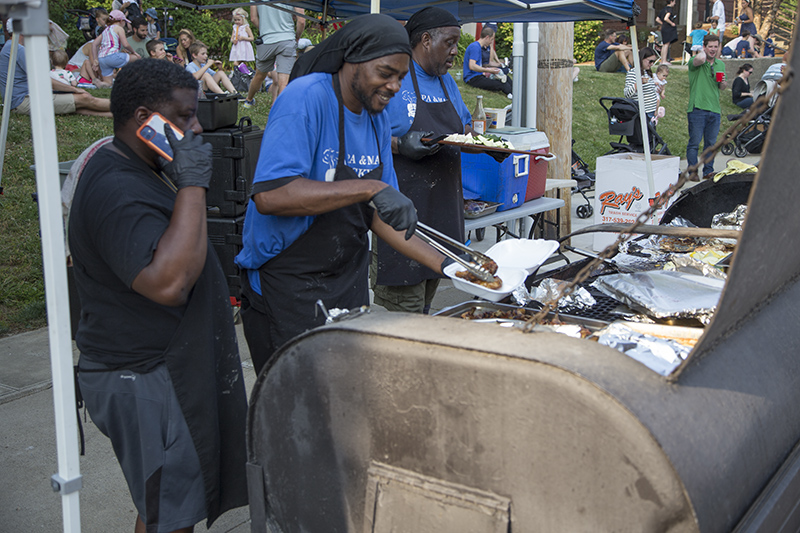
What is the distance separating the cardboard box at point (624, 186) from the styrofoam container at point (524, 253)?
12.6ft

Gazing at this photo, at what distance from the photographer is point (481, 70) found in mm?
12102

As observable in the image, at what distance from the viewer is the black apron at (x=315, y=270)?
7.22ft

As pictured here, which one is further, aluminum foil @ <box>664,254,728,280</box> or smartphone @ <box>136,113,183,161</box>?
aluminum foil @ <box>664,254,728,280</box>

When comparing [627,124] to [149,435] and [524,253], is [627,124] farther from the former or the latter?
[149,435]

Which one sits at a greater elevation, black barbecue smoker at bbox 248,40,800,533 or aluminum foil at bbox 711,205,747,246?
aluminum foil at bbox 711,205,747,246

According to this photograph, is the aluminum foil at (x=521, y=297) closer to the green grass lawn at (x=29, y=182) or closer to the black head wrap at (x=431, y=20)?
the black head wrap at (x=431, y=20)

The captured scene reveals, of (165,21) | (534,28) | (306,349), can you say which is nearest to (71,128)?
(534,28)

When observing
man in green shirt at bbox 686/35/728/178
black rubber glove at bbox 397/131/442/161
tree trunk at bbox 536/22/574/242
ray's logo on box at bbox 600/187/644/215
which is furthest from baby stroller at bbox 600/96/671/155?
black rubber glove at bbox 397/131/442/161

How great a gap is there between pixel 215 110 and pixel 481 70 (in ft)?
28.0

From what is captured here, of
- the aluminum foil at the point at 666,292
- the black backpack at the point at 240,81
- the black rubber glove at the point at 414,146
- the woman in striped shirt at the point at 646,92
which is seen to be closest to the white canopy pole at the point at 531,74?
the woman in striped shirt at the point at 646,92

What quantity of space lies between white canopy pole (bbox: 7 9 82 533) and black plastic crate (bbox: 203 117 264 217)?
2.74 metres

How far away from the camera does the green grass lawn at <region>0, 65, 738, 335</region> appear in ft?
16.5

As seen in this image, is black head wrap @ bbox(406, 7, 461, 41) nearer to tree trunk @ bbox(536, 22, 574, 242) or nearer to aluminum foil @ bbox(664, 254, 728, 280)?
aluminum foil @ bbox(664, 254, 728, 280)

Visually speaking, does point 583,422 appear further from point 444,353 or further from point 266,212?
point 266,212
